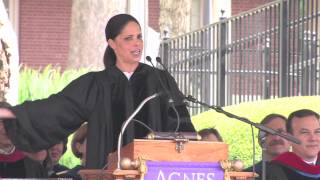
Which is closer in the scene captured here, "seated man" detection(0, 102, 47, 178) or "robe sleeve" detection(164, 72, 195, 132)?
"robe sleeve" detection(164, 72, 195, 132)

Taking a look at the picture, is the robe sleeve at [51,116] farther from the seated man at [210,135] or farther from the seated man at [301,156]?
the seated man at [210,135]

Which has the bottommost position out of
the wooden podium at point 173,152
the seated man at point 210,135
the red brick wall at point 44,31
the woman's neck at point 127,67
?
the seated man at point 210,135

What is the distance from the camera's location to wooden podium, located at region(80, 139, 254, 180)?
15.6 feet

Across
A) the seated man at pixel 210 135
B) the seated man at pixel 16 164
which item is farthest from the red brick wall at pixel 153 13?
the seated man at pixel 16 164

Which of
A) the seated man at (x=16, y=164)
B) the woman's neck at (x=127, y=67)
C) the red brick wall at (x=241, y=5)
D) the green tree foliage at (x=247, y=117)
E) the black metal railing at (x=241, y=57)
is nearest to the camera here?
the woman's neck at (x=127, y=67)

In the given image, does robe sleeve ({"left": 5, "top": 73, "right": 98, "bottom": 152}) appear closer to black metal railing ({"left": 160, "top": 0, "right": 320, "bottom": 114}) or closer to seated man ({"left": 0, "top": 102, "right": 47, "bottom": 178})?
seated man ({"left": 0, "top": 102, "right": 47, "bottom": 178})

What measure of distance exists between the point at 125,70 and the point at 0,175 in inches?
52.7

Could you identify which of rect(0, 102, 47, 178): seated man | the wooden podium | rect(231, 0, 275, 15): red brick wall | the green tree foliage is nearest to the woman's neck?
rect(0, 102, 47, 178): seated man

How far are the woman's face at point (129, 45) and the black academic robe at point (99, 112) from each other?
96 millimetres

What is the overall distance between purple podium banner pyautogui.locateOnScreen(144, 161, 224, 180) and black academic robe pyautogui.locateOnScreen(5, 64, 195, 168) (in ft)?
3.29

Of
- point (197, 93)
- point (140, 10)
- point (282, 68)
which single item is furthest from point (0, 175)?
point (197, 93)

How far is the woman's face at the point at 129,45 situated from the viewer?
6039 millimetres

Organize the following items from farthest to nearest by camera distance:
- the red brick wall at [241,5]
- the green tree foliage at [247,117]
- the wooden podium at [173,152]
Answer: the red brick wall at [241,5]
the green tree foliage at [247,117]
the wooden podium at [173,152]

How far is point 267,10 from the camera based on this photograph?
15047 millimetres
